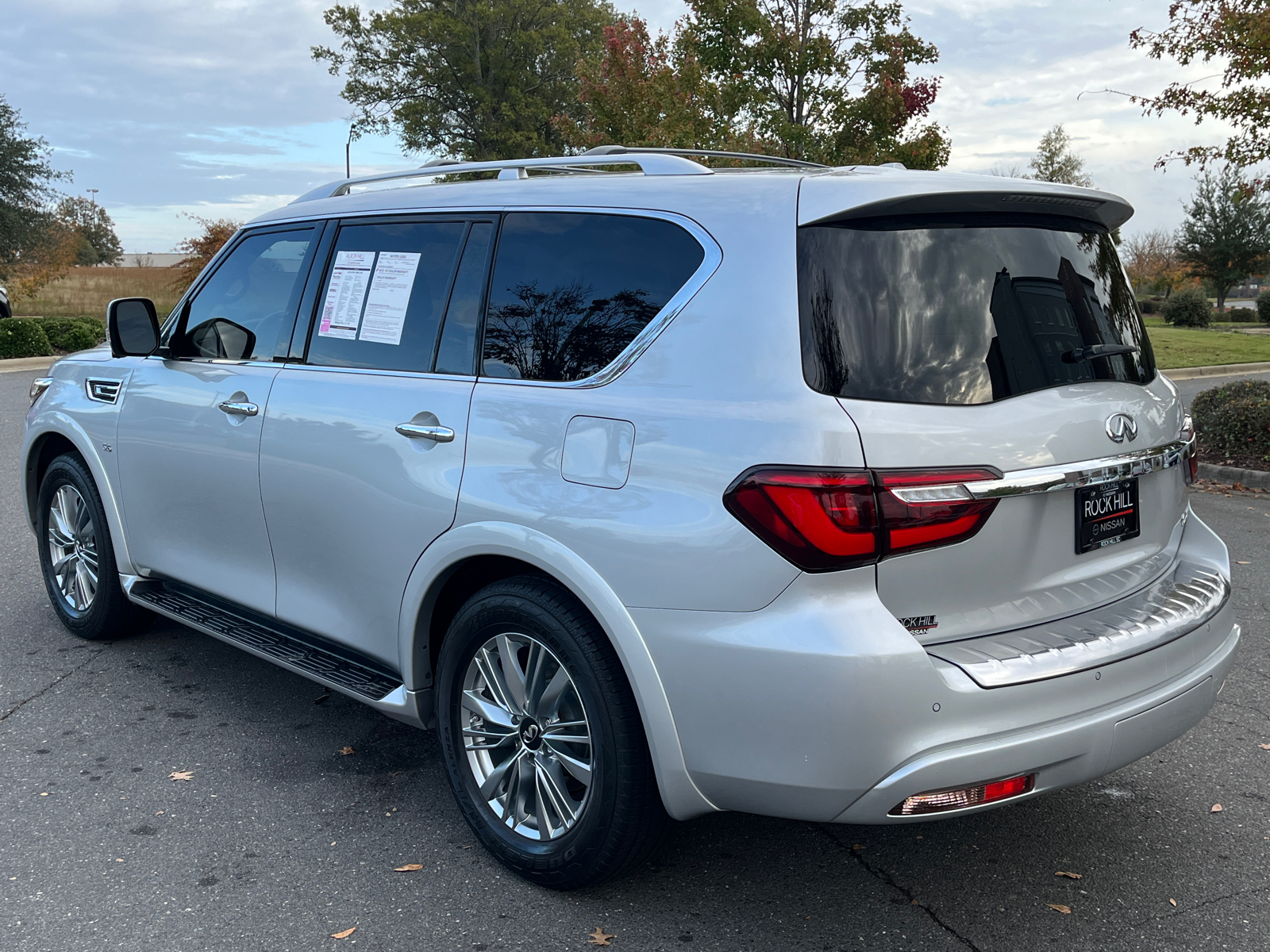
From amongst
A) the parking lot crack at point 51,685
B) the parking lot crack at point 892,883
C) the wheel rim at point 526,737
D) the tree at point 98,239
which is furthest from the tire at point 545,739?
the tree at point 98,239

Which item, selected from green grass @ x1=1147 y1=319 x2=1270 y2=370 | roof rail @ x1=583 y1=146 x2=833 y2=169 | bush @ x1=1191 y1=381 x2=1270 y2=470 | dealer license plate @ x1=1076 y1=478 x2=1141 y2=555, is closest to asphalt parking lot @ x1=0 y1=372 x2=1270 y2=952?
dealer license plate @ x1=1076 y1=478 x2=1141 y2=555

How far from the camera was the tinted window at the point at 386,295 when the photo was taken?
3.40 metres

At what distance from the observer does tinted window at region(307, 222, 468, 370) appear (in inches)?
134

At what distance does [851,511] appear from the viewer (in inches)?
92.6

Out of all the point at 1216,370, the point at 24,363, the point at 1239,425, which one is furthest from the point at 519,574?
the point at 24,363

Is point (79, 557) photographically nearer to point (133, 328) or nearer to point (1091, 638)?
point (133, 328)

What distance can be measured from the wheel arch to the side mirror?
2032 millimetres

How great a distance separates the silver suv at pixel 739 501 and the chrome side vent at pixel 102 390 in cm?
133

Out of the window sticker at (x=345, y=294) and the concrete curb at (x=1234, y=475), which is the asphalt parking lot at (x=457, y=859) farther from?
the concrete curb at (x=1234, y=475)

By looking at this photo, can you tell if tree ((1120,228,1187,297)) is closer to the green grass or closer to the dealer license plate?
the green grass

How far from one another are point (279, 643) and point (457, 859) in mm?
1086

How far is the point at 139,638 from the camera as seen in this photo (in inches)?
204

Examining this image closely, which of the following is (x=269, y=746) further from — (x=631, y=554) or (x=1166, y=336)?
(x=1166, y=336)

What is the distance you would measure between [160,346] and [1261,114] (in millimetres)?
9989
